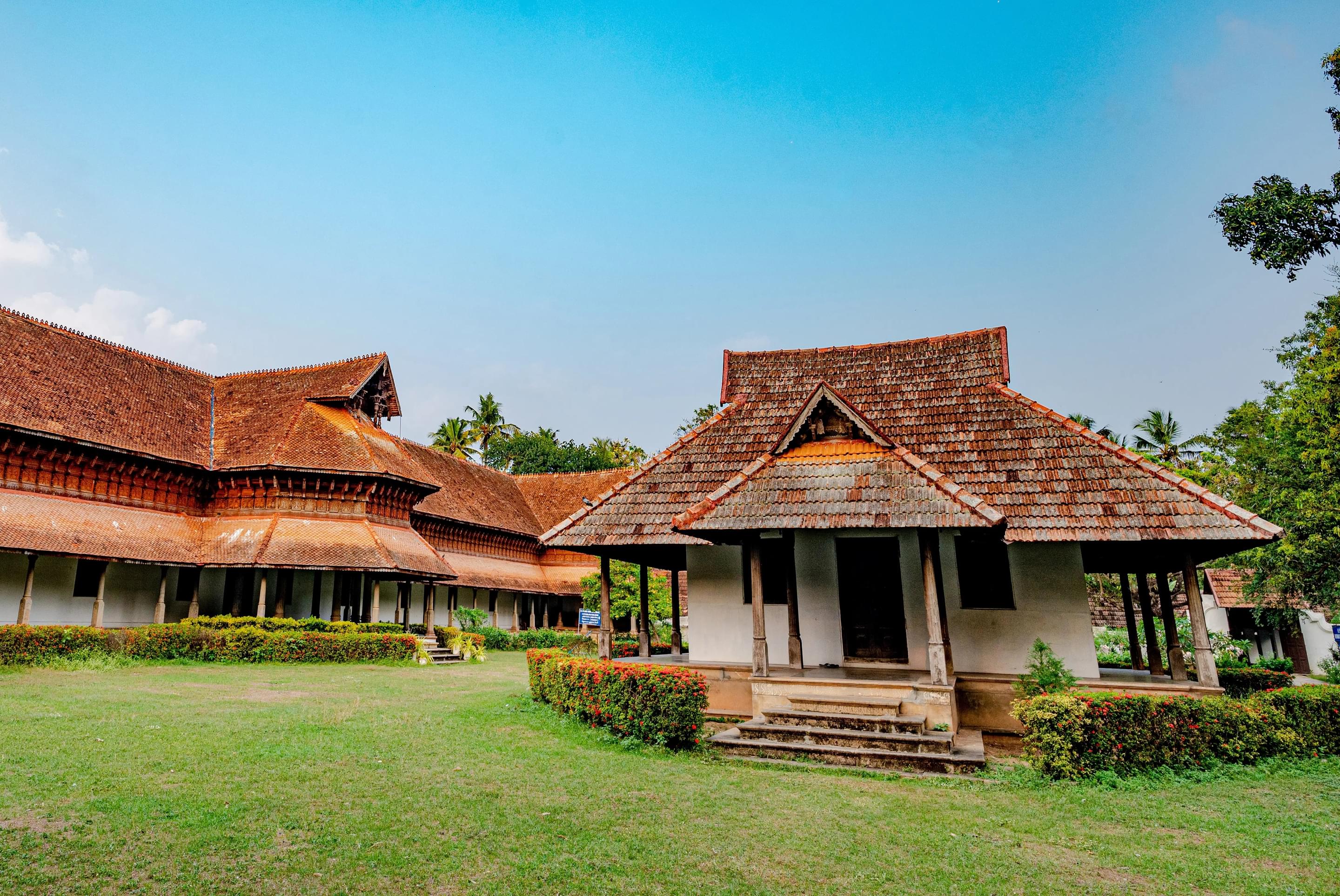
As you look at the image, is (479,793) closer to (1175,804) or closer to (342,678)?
(1175,804)

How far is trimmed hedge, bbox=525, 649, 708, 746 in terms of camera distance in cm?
902

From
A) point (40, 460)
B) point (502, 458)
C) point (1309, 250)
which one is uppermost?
point (502, 458)

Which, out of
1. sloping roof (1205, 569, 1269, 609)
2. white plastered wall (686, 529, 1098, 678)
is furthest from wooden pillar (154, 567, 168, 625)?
sloping roof (1205, 569, 1269, 609)

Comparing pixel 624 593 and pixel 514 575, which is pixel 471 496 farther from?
pixel 624 593

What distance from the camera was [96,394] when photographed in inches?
901

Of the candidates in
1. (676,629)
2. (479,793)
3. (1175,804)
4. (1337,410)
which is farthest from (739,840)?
(1337,410)

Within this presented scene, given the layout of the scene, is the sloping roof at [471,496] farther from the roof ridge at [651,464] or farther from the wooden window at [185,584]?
the roof ridge at [651,464]

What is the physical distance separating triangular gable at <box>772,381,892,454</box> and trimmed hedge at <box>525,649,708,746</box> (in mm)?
4018

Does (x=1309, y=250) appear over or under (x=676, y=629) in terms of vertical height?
over

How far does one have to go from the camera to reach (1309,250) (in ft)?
40.5

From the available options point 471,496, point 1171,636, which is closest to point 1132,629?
point 1171,636

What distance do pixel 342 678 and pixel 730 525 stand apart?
1151 centimetres

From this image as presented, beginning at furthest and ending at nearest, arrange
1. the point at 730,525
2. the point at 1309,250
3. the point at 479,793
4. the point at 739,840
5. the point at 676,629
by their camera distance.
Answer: the point at 676,629 < the point at 1309,250 < the point at 730,525 < the point at 479,793 < the point at 739,840

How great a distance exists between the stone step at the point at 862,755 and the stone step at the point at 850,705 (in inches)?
25.6
